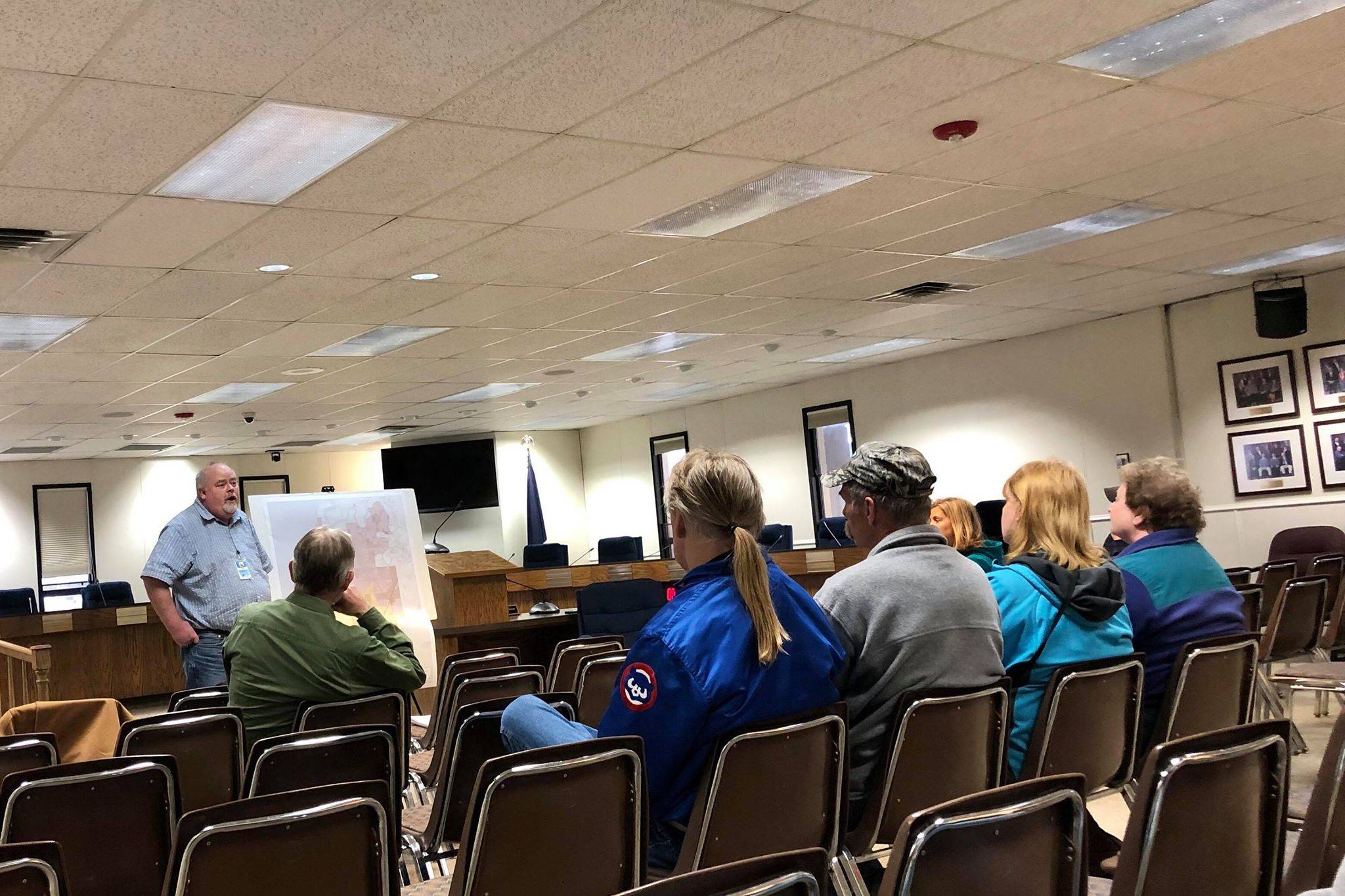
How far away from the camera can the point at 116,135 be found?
4.21m

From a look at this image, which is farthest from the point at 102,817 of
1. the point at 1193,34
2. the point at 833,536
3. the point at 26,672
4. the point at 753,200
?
the point at 833,536

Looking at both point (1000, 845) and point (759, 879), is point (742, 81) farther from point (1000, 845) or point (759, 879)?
point (759, 879)

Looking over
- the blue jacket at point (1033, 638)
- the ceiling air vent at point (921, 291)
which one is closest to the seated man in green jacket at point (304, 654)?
the blue jacket at point (1033, 638)

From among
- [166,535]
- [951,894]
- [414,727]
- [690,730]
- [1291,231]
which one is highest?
[1291,231]

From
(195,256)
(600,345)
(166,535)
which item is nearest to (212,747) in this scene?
(166,535)

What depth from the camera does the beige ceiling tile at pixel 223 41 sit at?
333 centimetres

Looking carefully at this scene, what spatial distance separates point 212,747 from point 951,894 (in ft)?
7.59

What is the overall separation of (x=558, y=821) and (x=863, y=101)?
10.9ft

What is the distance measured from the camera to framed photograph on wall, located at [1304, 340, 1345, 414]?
966cm

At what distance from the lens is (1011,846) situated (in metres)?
1.64

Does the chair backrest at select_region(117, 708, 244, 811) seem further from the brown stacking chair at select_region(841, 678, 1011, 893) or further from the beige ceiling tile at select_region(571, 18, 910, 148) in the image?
the beige ceiling tile at select_region(571, 18, 910, 148)

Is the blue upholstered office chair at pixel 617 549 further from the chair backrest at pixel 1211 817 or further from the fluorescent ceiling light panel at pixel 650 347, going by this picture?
the chair backrest at pixel 1211 817

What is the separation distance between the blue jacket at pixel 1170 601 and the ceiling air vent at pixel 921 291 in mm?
5637

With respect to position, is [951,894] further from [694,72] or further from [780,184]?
[780,184]
